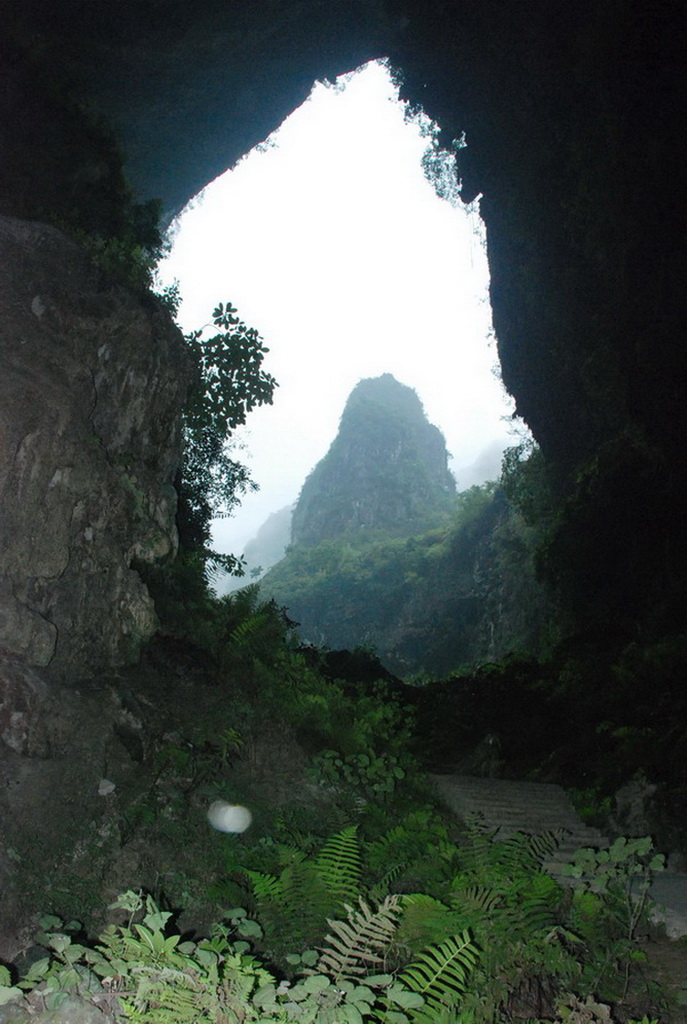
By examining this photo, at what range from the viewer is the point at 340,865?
12.1 feet

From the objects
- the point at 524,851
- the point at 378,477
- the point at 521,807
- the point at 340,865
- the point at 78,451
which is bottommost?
the point at 521,807

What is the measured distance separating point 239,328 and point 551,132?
901 cm

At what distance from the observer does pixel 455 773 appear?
11203 millimetres

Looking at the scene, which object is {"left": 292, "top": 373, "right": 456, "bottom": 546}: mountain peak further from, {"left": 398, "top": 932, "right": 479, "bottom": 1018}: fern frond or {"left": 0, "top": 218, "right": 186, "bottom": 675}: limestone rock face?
{"left": 398, "top": 932, "right": 479, "bottom": 1018}: fern frond

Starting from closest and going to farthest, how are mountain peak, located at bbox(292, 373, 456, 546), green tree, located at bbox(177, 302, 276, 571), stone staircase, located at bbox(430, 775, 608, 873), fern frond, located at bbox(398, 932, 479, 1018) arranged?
fern frond, located at bbox(398, 932, 479, 1018) < stone staircase, located at bbox(430, 775, 608, 873) < green tree, located at bbox(177, 302, 276, 571) < mountain peak, located at bbox(292, 373, 456, 546)

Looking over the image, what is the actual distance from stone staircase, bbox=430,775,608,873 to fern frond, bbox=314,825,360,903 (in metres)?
3.09

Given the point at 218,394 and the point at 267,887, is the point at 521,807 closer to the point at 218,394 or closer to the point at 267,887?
the point at 267,887

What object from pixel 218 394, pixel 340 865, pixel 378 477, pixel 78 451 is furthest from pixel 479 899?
pixel 378 477

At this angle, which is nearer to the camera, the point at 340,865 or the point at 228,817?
the point at 340,865

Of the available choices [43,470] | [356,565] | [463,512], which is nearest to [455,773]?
[43,470]

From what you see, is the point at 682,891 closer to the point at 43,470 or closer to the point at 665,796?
the point at 665,796

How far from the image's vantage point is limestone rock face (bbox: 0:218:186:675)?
19.0 feet

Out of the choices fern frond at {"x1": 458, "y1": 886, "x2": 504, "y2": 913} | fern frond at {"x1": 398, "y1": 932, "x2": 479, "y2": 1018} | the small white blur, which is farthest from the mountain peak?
fern frond at {"x1": 398, "y1": 932, "x2": 479, "y2": 1018}

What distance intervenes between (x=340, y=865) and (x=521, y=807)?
5.17 meters
